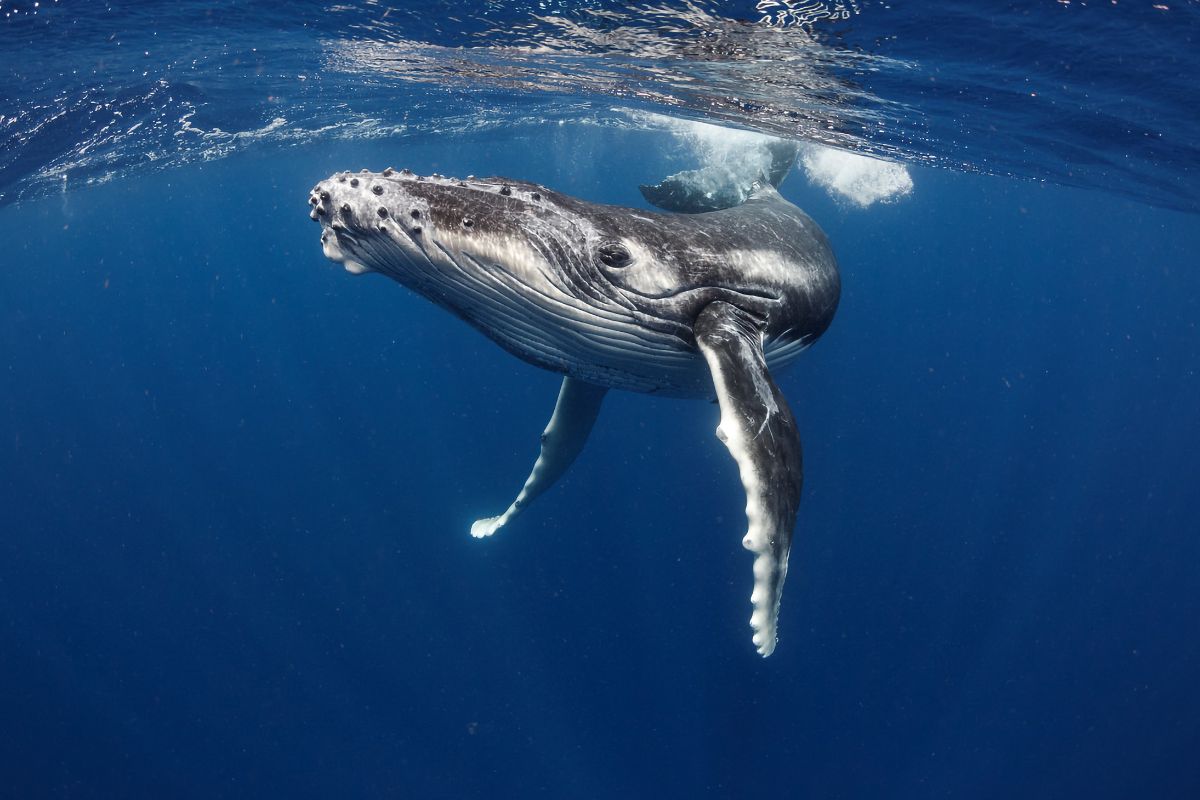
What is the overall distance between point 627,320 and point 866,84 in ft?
32.9

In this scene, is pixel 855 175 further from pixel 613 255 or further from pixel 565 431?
pixel 613 255

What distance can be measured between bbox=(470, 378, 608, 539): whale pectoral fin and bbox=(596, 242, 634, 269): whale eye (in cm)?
287

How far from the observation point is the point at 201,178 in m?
40.3

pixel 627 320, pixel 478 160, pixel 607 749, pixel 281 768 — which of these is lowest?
pixel 281 768

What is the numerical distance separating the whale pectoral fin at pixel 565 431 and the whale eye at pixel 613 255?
2.87 m

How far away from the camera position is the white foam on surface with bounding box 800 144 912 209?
85.1ft

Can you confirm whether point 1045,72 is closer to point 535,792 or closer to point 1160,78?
point 1160,78

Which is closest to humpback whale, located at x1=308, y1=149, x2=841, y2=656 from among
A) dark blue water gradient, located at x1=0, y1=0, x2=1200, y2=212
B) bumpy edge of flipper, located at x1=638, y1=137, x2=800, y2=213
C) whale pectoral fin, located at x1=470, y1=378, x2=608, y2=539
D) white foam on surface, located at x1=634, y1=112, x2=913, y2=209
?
whale pectoral fin, located at x1=470, y1=378, x2=608, y2=539

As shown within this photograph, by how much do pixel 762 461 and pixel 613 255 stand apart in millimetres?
1833

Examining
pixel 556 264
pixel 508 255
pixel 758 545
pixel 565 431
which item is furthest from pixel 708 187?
pixel 758 545

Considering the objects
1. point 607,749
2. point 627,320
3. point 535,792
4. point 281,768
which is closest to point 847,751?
point 607,749

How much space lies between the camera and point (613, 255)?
4.71 metres

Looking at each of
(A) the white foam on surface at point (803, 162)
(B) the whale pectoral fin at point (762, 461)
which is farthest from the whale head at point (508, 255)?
(A) the white foam on surface at point (803, 162)

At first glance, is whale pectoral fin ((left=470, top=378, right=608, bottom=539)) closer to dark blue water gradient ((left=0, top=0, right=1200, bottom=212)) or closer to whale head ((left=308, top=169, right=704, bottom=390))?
whale head ((left=308, top=169, right=704, bottom=390))
